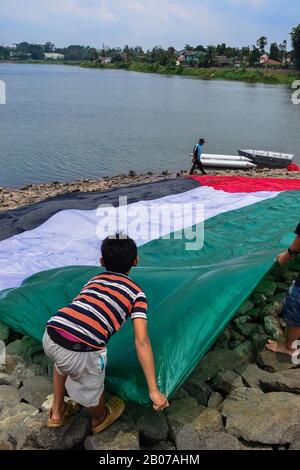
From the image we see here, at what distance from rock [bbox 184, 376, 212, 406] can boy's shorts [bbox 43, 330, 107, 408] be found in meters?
1.03

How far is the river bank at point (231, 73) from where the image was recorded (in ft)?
263

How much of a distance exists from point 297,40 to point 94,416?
289 ft

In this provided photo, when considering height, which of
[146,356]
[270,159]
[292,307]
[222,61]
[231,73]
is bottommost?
[270,159]

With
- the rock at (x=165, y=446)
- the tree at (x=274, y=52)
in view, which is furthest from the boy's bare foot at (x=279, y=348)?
the tree at (x=274, y=52)

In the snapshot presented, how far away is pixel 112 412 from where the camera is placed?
11.9 feet

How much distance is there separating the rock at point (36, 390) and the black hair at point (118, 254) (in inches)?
63.0

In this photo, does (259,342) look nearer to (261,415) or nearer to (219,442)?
(261,415)

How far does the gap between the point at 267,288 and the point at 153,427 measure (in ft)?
8.35

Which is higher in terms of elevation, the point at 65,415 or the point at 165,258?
the point at 165,258

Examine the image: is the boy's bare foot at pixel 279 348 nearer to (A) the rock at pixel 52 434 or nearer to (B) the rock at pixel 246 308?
(B) the rock at pixel 246 308

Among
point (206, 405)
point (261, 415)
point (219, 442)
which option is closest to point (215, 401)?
point (206, 405)

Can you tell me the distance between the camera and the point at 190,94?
57312mm

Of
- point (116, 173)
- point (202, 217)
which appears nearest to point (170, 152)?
point (116, 173)
